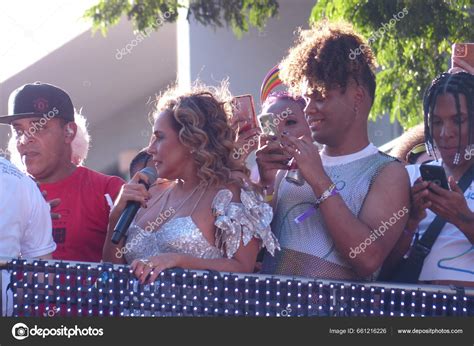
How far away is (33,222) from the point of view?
4.01 m

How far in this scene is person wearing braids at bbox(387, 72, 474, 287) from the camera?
3.84 meters

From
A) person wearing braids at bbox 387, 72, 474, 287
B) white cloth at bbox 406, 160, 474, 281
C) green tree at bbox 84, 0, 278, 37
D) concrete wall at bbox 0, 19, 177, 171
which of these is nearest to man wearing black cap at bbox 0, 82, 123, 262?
person wearing braids at bbox 387, 72, 474, 287

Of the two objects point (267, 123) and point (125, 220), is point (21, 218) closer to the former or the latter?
point (125, 220)

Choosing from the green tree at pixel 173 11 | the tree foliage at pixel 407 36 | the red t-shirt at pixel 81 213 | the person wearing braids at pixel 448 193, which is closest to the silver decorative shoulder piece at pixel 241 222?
the person wearing braids at pixel 448 193

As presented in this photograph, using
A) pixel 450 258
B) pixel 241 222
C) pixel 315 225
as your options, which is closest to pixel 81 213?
pixel 241 222

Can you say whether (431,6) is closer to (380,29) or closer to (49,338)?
(380,29)

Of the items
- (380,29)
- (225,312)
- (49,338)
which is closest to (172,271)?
(225,312)

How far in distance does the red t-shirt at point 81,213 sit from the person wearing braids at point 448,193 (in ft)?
5.02

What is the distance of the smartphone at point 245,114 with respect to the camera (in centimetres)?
459

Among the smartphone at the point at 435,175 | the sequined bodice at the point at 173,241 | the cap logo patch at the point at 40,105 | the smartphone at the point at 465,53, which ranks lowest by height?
the sequined bodice at the point at 173,241

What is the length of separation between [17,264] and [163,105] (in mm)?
1135

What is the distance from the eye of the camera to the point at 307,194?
4.14m

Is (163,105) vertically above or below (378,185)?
above

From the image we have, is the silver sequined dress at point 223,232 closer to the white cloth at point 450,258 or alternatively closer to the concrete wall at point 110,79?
the white cloth at point 450,258
